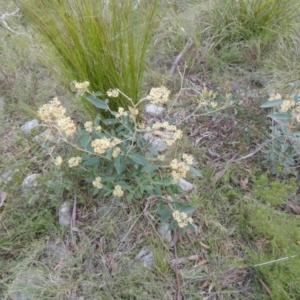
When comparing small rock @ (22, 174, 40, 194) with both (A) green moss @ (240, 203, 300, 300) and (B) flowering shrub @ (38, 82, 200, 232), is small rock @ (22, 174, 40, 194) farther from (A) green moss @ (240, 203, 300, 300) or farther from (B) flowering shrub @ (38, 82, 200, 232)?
(A) green moss @ (240, 203, 300, 300)

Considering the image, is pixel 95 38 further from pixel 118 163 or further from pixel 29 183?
pixel 29 183

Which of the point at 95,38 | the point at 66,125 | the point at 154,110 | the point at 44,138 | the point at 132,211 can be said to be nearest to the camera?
the point at 66,125

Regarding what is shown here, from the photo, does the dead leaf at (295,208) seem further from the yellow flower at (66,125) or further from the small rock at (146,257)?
the yellow flower at (66,125)

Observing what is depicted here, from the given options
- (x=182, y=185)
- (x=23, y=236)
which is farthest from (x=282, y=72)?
(x=23, y=236)

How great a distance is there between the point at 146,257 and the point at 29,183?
0.57 metres

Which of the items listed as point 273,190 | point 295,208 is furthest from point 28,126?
point 295,208

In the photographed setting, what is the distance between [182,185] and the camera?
4.64 ft

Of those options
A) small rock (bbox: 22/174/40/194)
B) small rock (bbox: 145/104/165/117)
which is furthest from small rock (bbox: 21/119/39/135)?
small rock (bbox: 145/104/165/117)

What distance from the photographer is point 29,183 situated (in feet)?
4.66

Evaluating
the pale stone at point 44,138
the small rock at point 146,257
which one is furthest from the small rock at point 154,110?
the small rock at point 146,257

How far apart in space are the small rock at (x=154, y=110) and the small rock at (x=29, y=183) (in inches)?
24.3

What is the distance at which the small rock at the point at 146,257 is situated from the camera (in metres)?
1.24

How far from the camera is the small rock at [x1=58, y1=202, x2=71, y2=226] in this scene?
1.35m

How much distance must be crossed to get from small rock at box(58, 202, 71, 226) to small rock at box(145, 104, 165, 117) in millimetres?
619
